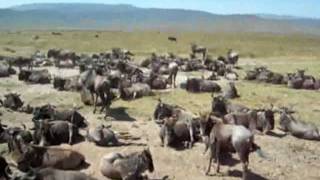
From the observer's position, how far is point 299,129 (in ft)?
59.7

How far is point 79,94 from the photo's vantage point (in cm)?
2405

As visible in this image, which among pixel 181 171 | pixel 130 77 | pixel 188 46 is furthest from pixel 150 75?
pixel 188 46

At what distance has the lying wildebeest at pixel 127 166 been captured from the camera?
42.9 ft

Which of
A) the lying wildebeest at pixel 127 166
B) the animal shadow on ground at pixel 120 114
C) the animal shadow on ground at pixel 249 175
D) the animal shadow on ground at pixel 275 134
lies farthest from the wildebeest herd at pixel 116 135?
the animal shadow on ground at pixel 249 175

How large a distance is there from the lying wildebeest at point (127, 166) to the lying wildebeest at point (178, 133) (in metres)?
2.50

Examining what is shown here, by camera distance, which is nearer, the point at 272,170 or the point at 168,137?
the point at 272,170

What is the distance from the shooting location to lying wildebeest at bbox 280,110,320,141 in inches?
706

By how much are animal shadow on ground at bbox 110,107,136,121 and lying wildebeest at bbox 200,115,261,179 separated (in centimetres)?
540

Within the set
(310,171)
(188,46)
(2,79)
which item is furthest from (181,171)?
(188,46)

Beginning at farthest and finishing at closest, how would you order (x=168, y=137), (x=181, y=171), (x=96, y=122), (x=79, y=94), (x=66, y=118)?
1. (x=79, y=94)
2. (x=96, y=122)
3. (x=66, y=118)
4. (x=168, y=137)
5. (x=181, y=171)

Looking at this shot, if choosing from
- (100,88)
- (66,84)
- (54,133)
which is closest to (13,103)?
(100,88)

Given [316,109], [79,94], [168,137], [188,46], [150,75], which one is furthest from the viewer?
[188,46]

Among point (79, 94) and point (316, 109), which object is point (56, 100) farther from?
point (316, 109)

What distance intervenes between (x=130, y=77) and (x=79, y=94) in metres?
3.83
